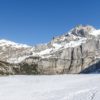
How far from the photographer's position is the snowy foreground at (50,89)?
9.91m

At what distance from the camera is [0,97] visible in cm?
1016

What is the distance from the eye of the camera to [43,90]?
11.1 m

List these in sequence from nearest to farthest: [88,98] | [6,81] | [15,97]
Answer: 1. [88,98]
2. [15,97]
3. [6,81]

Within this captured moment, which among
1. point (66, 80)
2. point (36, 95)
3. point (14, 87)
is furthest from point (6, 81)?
point (36, 95)

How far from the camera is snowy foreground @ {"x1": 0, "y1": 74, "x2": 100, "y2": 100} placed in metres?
9.91

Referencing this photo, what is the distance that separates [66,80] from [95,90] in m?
2.98

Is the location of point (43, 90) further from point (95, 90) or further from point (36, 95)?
point (95, 90)

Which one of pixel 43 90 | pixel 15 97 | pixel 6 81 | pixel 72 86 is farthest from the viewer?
pixel 6 81

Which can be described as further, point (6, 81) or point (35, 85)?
point (6, 81)

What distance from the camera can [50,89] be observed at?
1122 centimetres

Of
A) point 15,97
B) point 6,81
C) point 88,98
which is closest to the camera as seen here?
point 88,98

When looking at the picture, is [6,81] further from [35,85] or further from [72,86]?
[72,86]

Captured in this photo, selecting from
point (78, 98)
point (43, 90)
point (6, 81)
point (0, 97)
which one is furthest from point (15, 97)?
point (6, 81)

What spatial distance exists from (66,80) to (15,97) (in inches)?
147
